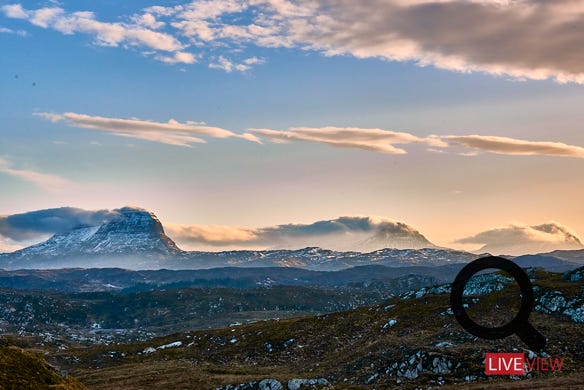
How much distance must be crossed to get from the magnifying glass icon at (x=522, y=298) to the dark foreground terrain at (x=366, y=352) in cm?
115

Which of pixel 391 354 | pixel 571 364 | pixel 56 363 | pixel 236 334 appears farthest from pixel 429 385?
pixel 56 363

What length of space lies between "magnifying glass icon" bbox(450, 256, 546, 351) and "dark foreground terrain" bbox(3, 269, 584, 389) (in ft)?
3.77

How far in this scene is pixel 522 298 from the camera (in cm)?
4306

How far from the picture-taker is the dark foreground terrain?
1925 inches

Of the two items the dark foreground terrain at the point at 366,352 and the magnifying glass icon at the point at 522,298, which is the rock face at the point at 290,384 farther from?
the magnifying glass icon at the point at 522,298

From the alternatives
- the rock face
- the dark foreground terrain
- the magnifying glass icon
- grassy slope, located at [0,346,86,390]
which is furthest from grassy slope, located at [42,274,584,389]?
grassy slope, located at [0,346,86,390]

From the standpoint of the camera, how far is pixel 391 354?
55.2m

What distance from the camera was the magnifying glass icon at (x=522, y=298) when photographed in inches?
1404

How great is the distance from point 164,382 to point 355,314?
38397 mm

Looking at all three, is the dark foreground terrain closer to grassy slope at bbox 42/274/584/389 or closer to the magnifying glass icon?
grassy slope at bbox 42/274/584/389

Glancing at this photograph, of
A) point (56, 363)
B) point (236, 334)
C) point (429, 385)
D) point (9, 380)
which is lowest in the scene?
point (56, 363)

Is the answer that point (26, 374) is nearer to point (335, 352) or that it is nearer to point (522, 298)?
point (522, 298)

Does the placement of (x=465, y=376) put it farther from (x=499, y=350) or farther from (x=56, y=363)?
(x=56, y=363)

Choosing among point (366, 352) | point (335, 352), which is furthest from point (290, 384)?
point (335, 352)
